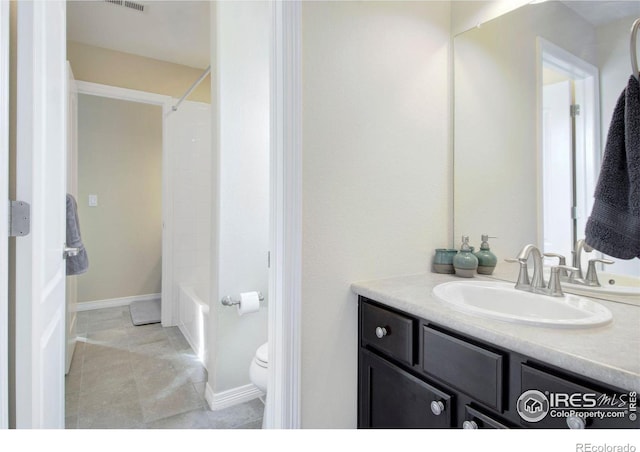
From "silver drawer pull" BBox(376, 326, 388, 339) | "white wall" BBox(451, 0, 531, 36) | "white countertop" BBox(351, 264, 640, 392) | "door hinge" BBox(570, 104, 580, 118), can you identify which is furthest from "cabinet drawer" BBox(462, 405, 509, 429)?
"white wall" BBox(451, 0, 531, 36)

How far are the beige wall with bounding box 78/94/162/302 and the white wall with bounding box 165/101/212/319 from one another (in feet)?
3.35

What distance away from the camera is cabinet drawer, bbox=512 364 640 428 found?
2.09 feet

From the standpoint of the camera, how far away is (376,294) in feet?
3.91

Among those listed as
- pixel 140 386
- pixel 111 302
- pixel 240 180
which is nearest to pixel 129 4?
pixel 240 180

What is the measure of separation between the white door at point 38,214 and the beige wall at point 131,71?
205 cm

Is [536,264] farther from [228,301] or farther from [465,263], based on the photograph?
[228,301]

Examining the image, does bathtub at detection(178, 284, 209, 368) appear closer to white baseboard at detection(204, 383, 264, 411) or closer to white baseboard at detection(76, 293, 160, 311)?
white baseboard at detection(204, 383, 264, 411)

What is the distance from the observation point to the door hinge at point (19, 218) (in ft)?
2.95

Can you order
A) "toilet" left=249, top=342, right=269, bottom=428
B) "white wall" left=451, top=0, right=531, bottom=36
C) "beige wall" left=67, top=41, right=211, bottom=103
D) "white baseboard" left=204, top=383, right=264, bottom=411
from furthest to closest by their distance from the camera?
"beige wall" left=67, top=41, right=211, bottom=103
"white baseboard" left=204, top=383, right=264, bottom=411
"toilet" left=249, top=342, right=269, bottom=428
"white wall" left=451, top=0, right=531, bottom=36

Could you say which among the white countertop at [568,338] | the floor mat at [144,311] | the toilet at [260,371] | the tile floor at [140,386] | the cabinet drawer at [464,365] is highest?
the white countertop at [568,338]

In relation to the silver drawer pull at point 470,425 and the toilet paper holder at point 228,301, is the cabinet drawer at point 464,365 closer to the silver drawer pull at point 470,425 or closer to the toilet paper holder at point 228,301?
the silver drawer pull at point 470,425

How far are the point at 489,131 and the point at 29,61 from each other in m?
1.71

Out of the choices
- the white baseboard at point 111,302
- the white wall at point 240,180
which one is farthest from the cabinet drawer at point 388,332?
the white baseboard at point 111,302
